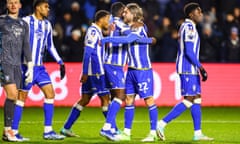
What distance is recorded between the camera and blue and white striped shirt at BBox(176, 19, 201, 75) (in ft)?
42.8

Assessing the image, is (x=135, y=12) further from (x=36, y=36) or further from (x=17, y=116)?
(x=17, y=116)

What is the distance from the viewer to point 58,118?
56.2 ft

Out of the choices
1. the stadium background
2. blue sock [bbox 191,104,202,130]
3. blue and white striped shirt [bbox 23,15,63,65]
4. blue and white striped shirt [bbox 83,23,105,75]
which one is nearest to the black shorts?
blue and white striped shirt [bbox 23,15,63,65]

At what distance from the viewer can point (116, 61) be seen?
13.3 m

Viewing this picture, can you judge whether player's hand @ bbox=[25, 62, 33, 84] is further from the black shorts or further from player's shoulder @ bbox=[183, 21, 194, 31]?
player's shoulder @ bbox=[183, 21, 194, 31]

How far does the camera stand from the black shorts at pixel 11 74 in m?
12.1

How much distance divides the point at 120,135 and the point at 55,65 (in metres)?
7.27

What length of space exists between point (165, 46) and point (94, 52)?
812cm

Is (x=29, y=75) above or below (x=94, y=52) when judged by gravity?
below

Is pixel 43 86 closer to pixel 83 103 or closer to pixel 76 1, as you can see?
pixel 83 103

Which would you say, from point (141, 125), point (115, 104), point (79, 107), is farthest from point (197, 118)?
point (141, 125)

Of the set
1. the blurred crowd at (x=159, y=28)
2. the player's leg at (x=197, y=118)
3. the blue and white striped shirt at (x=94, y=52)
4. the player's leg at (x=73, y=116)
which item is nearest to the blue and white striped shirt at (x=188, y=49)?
the player's leg at (x=197, y=118)

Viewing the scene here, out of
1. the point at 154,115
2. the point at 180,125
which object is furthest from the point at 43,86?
the point at 180,125

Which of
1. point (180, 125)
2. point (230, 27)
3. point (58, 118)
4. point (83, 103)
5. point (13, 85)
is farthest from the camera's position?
point (230, 27)
